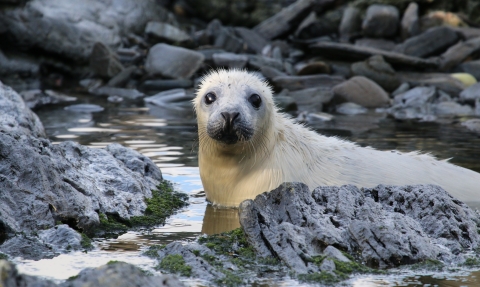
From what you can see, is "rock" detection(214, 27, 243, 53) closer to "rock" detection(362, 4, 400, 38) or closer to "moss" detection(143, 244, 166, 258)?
"rock" detection(362, 4, 400, 38)

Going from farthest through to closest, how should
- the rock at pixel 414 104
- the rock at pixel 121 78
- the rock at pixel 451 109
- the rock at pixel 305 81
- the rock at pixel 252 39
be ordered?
the rock at pixel 252 39
the rock at pixel 121 78
the rock at pixel 305 81
the rock at pixel 451 109
the rock at pixel 414 104

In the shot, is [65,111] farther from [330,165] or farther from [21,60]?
[330,165]

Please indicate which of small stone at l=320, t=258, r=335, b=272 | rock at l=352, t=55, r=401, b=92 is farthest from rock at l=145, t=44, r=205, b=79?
small stone at l=320, t=258, r=335, b=272

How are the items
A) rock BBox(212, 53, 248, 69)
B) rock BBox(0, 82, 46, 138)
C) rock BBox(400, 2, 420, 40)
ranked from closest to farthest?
rock BBox(0, 82, 46, 138)
rock BBox(212, 53, 248, 69)
rock BBox(400, 2, 420, 40)

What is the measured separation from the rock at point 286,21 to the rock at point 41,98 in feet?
24.6

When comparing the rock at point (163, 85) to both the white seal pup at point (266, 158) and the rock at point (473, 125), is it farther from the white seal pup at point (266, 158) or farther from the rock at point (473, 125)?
the white seal pup at point (266, 158)

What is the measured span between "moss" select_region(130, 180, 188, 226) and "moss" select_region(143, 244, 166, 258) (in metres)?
0.97

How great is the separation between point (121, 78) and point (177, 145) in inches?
303

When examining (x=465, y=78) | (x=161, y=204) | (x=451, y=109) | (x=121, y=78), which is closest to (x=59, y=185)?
(x=161, y=204)

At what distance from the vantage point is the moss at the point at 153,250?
18.8 feet

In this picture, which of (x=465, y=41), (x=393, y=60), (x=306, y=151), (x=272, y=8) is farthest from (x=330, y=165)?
(x=272, y=8)

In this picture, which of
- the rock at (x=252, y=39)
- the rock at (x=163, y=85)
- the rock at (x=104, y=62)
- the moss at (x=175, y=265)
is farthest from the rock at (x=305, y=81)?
the moss at (x=175, y=265)

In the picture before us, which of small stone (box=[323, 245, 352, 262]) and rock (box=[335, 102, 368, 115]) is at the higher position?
rock (box=[335, 102, 368, 115])

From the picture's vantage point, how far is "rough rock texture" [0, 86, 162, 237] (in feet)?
20.0
